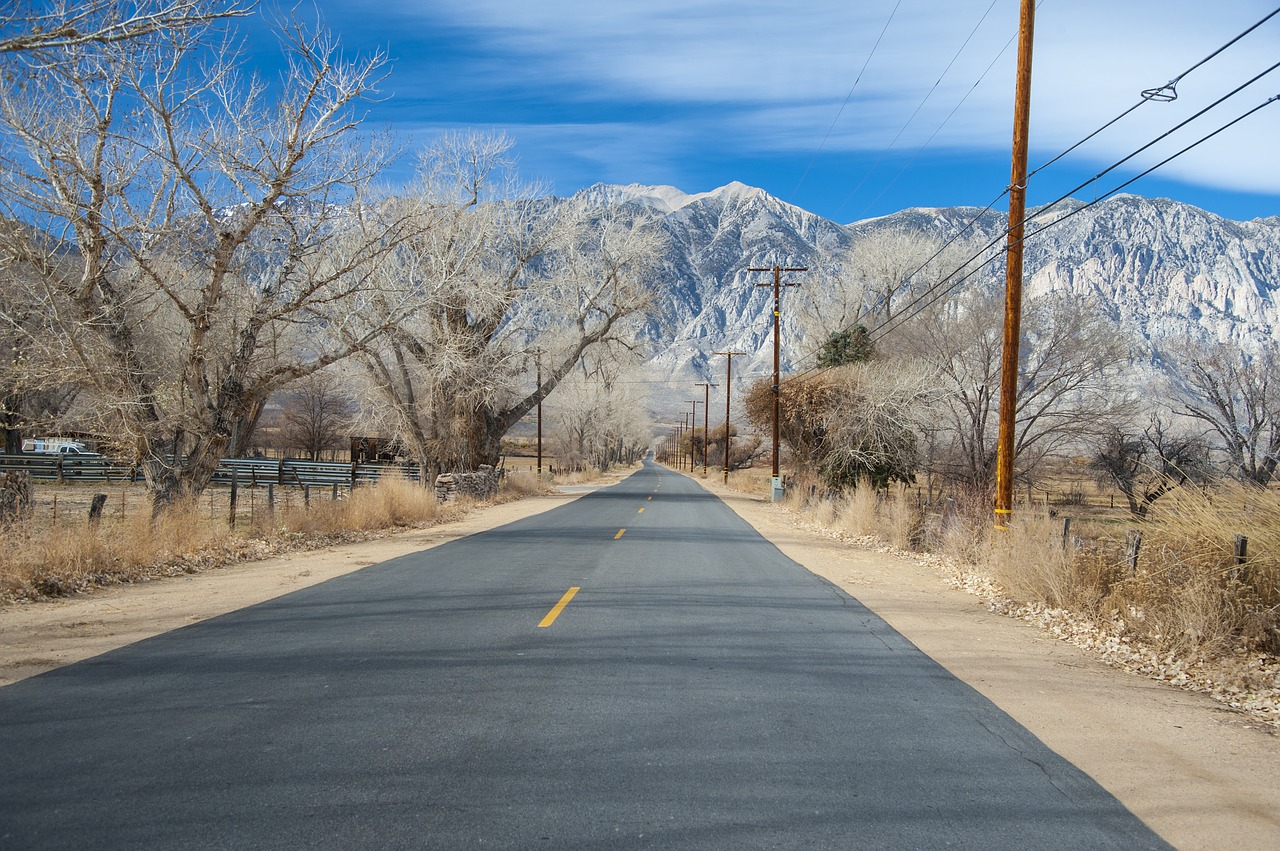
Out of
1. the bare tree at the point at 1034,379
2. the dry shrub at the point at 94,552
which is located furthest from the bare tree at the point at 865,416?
the dry shrub at the point at 94,552

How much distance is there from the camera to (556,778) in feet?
14.8

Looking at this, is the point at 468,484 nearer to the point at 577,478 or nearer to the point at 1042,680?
the point at 1042,680

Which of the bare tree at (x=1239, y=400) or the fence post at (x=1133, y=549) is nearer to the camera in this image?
the fence post at (x=1133, y=549)

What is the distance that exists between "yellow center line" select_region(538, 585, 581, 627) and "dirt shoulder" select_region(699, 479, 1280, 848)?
3.56 meters

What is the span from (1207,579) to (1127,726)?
307 cm

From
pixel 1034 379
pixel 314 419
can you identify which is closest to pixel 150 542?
pixel 1034 379

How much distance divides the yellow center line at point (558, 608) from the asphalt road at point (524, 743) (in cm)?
10

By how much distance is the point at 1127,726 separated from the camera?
6.03 metres

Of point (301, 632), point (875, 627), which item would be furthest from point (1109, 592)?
point (301, 632)

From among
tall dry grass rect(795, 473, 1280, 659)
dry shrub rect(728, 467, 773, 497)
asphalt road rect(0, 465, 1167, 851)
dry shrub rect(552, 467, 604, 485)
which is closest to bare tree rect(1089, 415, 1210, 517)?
Answer: dry shrub rect(728, 467, 773, 497)

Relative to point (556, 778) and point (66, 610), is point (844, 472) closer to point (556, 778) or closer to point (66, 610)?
point (66, 610)

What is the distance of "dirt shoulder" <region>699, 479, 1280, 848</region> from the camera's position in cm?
450

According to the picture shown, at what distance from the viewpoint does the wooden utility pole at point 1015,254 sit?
14.5 metres

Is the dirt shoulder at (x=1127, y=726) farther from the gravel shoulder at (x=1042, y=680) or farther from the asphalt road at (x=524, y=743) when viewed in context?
the asphalt road at (x=524, y=743)
